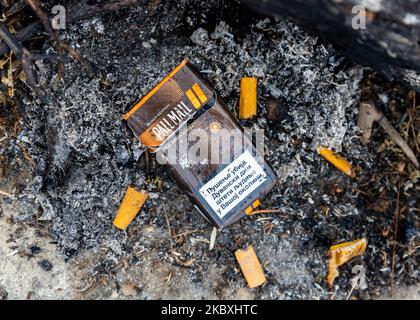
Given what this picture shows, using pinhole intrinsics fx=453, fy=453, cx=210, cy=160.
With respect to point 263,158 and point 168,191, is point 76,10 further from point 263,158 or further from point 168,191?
point 263,158

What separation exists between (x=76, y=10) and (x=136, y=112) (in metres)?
0.70

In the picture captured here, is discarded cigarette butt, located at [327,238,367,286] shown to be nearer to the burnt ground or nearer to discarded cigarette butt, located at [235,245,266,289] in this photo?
the burnt ground

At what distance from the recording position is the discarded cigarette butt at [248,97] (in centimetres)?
277

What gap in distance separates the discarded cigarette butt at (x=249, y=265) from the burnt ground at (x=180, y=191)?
1.9 inches

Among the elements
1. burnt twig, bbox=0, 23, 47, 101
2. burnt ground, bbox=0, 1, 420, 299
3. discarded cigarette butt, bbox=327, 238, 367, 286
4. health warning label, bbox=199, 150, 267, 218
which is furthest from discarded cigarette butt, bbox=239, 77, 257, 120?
burnt twig, bbox=0, 23, 47, 101

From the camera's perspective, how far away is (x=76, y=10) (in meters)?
2.59

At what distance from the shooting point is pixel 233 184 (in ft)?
8.64

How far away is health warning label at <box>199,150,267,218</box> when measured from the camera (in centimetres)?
262

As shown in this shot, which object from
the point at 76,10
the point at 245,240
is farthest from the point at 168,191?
the point at 76,10

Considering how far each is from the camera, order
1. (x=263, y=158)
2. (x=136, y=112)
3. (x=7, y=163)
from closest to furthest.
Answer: (x=136, y=112) → (x=263, y=158) → (x=7, y=163)

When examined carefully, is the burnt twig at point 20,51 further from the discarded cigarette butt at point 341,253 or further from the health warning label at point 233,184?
the discarded cigarette butt at point 341,253

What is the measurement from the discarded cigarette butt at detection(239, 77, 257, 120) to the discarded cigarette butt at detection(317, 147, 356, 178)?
20.1 inches

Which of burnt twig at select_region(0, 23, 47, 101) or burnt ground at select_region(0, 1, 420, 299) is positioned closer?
burnt twig at select_region(0, 23, 47, 101)

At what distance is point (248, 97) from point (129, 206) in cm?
100
